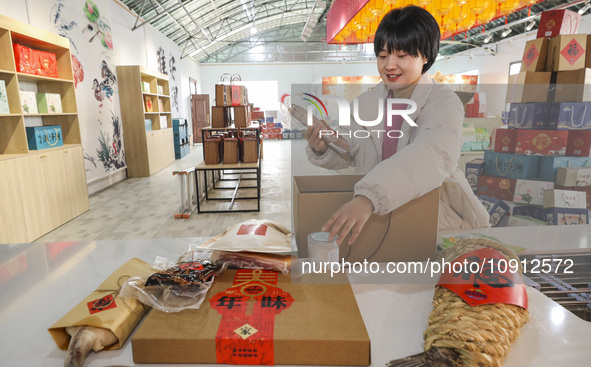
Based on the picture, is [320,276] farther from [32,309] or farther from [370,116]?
[32,309]

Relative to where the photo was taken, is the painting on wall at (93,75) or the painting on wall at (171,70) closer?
the painting on wall at (93,75)

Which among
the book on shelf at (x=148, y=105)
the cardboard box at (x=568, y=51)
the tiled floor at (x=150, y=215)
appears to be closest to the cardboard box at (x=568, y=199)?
the cardboard box at (x=568, y=51)

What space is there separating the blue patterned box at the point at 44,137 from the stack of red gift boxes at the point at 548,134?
4.60 metres

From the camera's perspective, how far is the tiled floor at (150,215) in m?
3.93

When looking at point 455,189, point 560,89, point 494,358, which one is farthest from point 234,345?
point 560,89

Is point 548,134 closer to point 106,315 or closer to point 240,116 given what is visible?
point 106,315

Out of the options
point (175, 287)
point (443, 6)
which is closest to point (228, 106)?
point (443, 6)

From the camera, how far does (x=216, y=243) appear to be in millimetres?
964

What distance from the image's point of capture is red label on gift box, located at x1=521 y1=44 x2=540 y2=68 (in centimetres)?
305

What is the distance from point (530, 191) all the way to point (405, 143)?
2.29 m

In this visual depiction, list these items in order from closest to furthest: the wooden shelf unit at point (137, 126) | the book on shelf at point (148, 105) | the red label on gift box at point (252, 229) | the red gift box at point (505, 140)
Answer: the red label on gift box at point (252, 229), the red gift box at point (505, 140), the wooden shelf unit at point (137, 126), the book on shelf at point (148, 105)

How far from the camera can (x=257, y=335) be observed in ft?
2.17

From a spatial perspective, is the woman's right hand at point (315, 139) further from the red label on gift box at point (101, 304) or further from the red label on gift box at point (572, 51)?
the red label on gift box at point (572, 51)

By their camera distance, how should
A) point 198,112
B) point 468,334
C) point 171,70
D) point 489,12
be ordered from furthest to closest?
point 198,112
point 171,70
point 489,12
point 468,334
